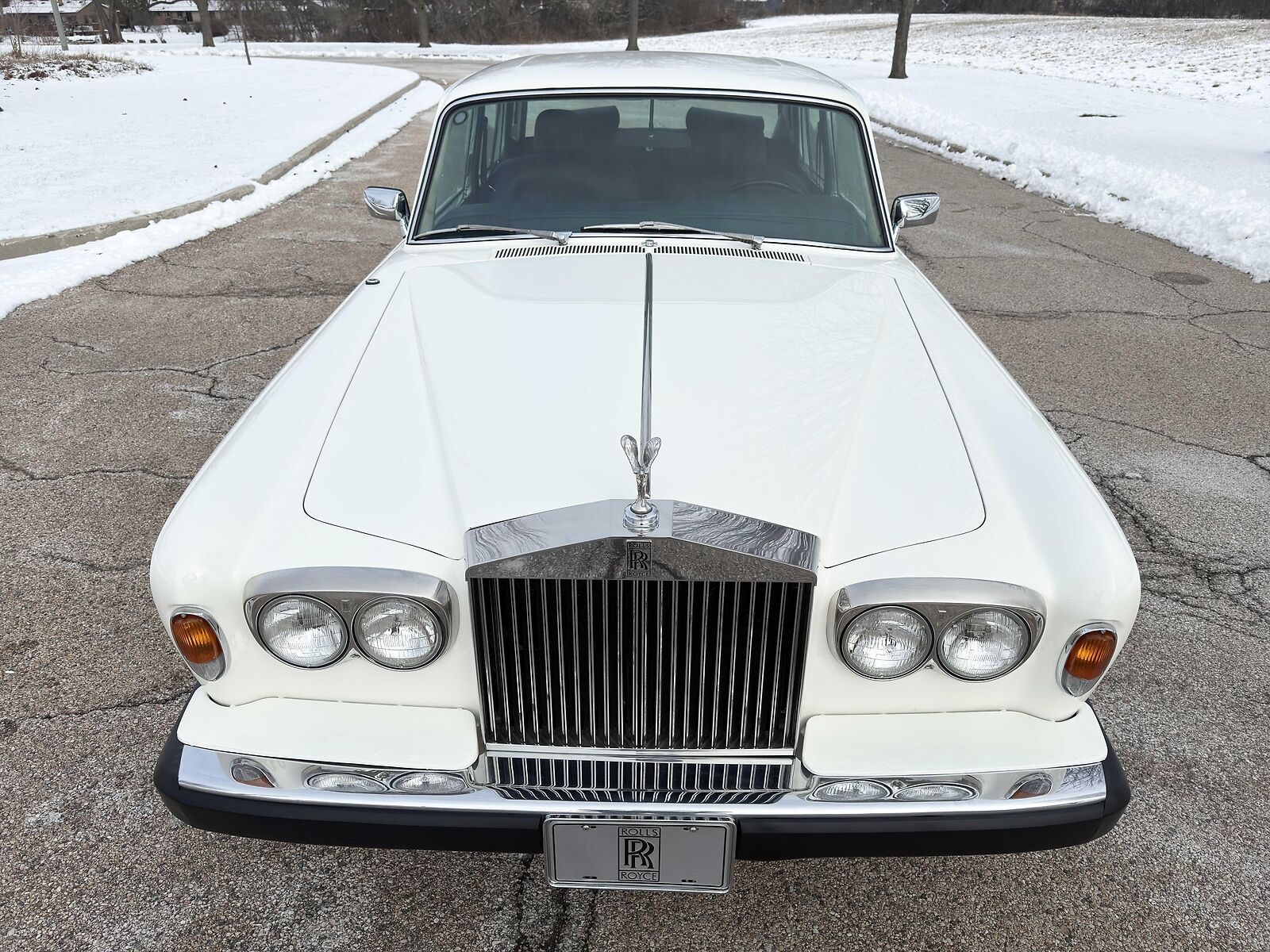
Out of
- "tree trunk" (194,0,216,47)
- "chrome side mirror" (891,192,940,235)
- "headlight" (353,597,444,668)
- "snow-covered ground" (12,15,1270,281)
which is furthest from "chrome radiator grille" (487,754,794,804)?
"tree trunk" (194,0,216,47)

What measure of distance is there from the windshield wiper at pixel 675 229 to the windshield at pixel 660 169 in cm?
4

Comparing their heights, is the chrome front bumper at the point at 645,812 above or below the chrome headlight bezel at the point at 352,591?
below

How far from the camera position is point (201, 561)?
1831 millimetres

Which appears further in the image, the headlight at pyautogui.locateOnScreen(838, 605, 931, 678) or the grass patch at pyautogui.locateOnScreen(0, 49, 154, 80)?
the grass patch at pyautogui.locateOnScreen(0, 49, 154, 80)

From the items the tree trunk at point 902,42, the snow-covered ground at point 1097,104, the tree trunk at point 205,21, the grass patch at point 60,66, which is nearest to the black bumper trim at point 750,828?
the snow-covered ground at point 1097,104

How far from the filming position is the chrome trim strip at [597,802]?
5.74 feet

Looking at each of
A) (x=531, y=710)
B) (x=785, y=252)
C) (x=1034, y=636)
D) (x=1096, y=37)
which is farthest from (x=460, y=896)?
(x=1096, y=37)

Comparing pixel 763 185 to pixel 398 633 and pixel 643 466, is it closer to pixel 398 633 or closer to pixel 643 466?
pixel 643 466

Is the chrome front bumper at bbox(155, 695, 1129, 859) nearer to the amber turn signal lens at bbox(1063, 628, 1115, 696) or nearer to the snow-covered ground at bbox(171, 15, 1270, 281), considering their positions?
the amber turn signal lens at bbox(1063, 628, 1115, 696)

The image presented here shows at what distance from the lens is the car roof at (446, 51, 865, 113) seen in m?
3.33

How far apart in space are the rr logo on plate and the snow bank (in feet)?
20.4

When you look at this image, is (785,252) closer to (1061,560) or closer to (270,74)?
(1061,560)

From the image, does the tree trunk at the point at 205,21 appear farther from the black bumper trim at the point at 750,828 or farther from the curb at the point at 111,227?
the black bumper trim at the point at 750,828

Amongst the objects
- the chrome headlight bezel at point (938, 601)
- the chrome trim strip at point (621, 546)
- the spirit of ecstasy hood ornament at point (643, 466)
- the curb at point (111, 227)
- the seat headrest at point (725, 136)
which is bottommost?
the curb at point (111, 227)
